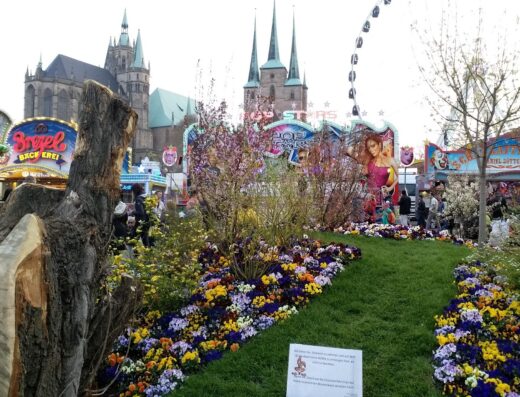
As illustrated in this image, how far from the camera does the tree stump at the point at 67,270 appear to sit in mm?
2320

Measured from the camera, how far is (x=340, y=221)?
1283 cm

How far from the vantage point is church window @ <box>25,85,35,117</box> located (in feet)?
265

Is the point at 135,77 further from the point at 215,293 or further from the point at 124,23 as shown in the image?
the point at 215,293

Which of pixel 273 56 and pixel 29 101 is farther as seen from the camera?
pixel 273 56

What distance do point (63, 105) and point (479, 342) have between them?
85009mm

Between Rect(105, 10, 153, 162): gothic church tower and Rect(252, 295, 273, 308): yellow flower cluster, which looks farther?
Rect(105, 10, 153, 162): gothic church tower

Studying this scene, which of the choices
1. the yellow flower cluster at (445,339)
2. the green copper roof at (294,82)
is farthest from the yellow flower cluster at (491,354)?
the green copper roof at (294,82)

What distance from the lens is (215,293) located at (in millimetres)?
6254

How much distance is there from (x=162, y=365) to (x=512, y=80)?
883 cm

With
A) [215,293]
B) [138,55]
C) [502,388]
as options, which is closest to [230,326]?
[215,293]

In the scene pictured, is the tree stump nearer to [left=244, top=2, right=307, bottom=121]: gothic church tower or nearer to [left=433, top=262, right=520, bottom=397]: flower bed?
[left=433, top=262, right=520, bottom=397]: flower bed

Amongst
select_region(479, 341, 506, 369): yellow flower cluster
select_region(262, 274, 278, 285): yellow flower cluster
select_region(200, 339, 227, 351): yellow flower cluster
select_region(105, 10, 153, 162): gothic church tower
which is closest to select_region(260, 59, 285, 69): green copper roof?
select_region(105, 10, 153, 162): gothic church tower

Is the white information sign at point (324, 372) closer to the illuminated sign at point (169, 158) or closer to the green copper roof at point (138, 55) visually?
the illuminated sign at point (169, 158)

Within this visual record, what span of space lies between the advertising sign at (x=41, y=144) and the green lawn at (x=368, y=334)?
22.5 meters
